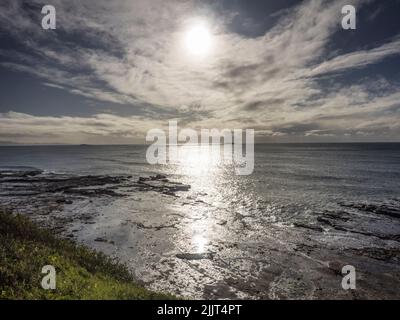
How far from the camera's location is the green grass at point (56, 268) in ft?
30.5

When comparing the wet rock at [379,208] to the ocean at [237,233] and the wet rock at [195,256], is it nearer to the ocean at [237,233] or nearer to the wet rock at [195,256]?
the ocean at [237,233]

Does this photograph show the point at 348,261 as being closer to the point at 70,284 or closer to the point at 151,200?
the point at 70,284

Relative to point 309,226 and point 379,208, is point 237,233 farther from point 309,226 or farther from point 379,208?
point 379,208

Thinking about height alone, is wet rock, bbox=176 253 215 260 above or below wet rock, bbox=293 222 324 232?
below

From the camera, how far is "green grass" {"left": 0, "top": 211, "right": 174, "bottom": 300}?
9297 millimetres

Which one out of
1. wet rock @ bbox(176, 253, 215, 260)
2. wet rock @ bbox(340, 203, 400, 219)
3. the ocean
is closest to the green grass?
the ocean

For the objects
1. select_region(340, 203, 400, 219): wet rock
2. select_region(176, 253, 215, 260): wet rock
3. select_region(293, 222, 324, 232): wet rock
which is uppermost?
select_region(340, 203, 400, 219): wet rock

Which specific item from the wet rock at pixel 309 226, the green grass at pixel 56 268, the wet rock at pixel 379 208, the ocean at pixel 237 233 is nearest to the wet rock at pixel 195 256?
the ocean at pixel 237 233

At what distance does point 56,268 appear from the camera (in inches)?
450

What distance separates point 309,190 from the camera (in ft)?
162

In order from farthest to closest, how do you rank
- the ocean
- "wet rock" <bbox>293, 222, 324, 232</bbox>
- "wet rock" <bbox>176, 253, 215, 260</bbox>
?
1. "wet rock" <bbox>293, 222, 324, 232</bbox>
2. "wet rock" <bbox>176, 253, 215, 260</bbox>
3. the ocean

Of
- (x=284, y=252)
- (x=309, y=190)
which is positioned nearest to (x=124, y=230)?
(x=284, y=252)

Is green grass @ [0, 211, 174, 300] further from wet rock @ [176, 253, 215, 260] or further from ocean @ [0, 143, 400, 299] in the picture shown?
wet rock @ [176, 253, 215, 260]

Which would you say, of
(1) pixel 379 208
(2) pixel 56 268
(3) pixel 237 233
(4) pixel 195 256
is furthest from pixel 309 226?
(2) pixel 56 268
